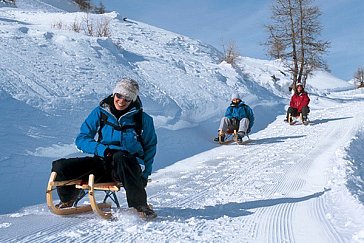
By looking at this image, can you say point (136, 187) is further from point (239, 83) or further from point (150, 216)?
point (239, 83)

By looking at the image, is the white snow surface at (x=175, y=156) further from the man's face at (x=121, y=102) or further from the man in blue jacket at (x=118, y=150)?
the man's face at (x=121, y=102)

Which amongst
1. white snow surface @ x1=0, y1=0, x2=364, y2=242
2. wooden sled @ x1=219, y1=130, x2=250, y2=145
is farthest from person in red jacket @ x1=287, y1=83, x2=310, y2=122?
wooden sled @ x1=219, y1=130, x2=250, y2=145

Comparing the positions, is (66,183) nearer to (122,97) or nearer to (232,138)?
(122,97)

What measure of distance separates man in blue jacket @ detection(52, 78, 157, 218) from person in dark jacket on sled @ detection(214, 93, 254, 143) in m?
5.29

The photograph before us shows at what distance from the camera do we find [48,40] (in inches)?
394

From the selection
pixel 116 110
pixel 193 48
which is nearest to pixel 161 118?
pixel 116 110

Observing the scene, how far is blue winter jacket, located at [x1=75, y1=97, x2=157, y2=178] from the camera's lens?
3.60 meters

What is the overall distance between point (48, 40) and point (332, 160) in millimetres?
7039

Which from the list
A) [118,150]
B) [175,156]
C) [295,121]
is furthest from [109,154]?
[295,121]

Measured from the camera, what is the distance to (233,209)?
13.1 feet

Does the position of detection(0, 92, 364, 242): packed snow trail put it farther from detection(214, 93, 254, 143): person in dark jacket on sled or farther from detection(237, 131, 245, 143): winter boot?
detection(214, 93, 254, 143): person in dark jacket on sled

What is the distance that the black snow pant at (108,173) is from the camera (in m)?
3.39

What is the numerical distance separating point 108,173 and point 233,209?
1.25 metres

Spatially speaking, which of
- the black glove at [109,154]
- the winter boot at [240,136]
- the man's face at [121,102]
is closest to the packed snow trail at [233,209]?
the black glove at [109,154]
